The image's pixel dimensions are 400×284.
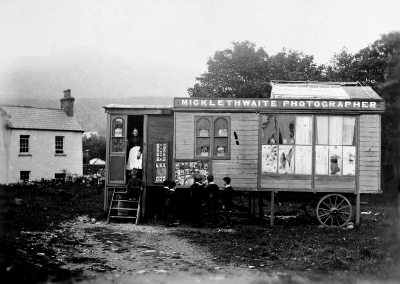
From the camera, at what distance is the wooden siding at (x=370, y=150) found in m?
14.6

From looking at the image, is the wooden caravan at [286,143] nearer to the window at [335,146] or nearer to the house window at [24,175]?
the window at [335,146]

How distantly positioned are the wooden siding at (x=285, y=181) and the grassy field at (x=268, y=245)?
1398 millimetres

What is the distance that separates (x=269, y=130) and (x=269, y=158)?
960mm

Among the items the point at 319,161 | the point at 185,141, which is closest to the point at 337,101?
the point at 319,161

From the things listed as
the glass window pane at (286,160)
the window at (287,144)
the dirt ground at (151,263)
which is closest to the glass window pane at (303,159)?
the window at (287,144)

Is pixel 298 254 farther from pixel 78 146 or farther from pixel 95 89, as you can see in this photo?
pixel 95 89

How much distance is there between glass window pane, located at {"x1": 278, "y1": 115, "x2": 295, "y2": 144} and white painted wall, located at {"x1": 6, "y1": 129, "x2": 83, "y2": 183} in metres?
27.5

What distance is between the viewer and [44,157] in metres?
37.9

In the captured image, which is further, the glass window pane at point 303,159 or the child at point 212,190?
the glass window pane at point 303,159

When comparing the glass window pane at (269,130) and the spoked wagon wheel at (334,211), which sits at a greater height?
the glass window pane at (269,130)

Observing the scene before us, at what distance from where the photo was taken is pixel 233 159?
14.9m

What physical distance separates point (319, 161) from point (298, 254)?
539 centimetres

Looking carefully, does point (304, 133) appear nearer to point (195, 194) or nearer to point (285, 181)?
point (285, 181)

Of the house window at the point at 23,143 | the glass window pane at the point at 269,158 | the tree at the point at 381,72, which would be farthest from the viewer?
the house window at the point at 23,143
